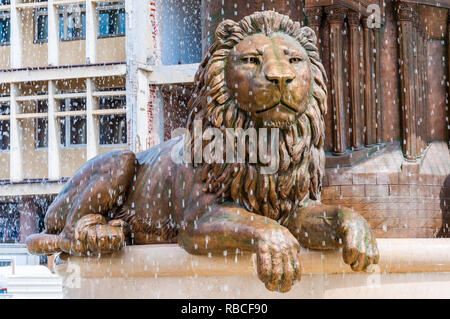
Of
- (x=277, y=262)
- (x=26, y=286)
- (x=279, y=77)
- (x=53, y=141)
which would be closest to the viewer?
(x=277, y=262)

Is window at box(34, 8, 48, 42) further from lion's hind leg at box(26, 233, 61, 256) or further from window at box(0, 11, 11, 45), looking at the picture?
lion's hind leg at box(26, 233, 61, 256)

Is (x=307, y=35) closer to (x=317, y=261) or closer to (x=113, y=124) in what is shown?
(x=317, y=261)

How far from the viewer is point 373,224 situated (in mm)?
4586

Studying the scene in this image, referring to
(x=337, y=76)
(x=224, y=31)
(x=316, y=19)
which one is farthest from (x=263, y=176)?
(x=316, y=19)

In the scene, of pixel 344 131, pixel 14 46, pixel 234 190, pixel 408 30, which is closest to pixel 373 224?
pixel 344 131

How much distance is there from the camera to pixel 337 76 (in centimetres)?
475

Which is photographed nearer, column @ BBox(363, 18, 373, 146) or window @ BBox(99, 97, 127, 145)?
column @ BBox(363, 18, 373, 146)

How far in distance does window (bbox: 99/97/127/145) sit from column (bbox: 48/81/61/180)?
3.64 ft

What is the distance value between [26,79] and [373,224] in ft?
40.5

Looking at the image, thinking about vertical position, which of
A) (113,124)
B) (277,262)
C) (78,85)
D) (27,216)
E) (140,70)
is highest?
(140,70)

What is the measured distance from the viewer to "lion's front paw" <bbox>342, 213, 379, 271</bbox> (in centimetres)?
263

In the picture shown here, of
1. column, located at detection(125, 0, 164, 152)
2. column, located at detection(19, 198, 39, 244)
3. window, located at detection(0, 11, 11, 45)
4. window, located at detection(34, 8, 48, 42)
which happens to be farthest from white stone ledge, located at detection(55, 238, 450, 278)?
window, located at detection(0, 11, 11, 45)

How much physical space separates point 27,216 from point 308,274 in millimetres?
13315
